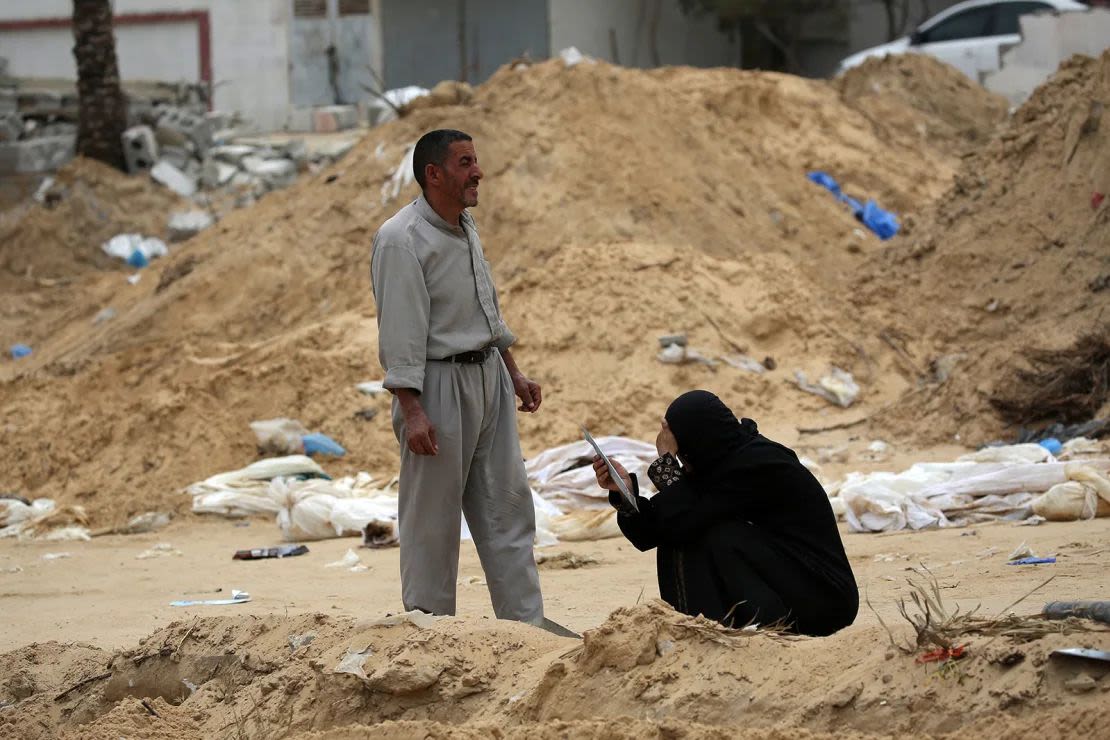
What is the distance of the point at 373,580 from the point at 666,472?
2940 mm

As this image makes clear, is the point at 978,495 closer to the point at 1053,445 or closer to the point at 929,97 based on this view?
the point at 1053,445

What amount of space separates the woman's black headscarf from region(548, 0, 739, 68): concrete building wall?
18783 millimetres

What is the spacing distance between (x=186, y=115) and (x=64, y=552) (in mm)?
12518

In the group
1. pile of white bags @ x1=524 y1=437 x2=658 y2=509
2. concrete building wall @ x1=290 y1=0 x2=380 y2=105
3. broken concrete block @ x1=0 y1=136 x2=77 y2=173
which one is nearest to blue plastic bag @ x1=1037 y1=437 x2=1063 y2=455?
pile of white bags @ x1=524 y1=437 x2=658 y2=509

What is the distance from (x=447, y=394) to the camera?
17.0 ft

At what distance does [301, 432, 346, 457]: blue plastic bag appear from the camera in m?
10.2

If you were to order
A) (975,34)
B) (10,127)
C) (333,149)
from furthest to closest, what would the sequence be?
(975,34), (333,149), (10,127)

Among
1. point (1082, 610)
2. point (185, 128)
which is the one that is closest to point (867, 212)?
point (185, 128)

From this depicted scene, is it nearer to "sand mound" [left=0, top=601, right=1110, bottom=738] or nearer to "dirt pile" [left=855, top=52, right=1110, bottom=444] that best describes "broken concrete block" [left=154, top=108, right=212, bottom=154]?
"dirt pile" [left=855, top=52, right=1110, bottom=444]

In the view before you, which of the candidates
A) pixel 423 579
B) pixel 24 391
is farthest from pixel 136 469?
pixel 423 579

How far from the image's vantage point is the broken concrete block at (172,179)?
19.0 m

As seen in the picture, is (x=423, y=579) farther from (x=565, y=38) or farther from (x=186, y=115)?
(x=565, y=38)

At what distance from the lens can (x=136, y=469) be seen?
1036 cm

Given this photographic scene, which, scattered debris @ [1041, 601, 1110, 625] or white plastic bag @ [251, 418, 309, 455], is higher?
scattered debris @ [1041, 601, 1110, 625]
